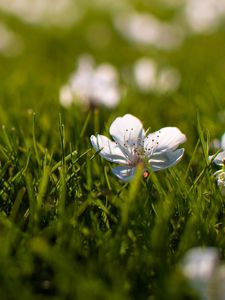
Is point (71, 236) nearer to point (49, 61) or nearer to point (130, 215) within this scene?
point (130, 215)

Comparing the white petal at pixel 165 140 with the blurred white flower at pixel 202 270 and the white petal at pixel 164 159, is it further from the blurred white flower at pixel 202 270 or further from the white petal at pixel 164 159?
the blurred white flower at pixel 202 270

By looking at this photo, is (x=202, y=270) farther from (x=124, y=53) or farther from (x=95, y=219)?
(x=124, y=53)

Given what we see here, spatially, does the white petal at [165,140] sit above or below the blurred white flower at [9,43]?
above

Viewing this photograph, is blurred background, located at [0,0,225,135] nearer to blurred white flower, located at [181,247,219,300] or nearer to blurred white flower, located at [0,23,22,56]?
blurred white flower, located at [0,23,22,56]

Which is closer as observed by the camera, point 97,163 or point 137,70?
point 97,163

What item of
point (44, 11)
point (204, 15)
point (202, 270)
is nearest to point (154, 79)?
point (202, 270)

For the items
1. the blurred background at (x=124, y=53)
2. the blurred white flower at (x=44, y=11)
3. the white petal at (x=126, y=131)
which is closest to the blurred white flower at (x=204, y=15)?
the blurred background at (x=124, y=53)

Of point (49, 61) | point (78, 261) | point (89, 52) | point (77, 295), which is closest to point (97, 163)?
point (78, 261)
